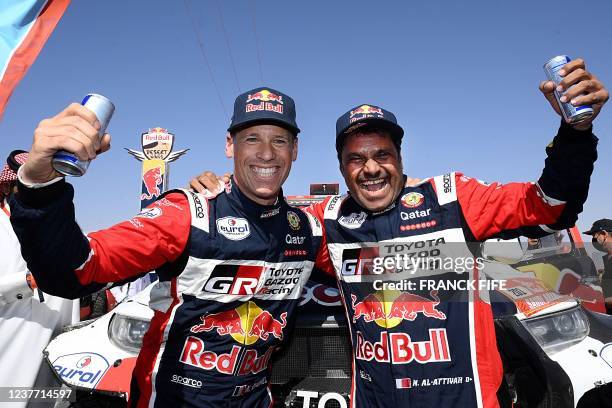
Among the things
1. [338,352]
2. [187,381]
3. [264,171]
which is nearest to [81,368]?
[187,381]

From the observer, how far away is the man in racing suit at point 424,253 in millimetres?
2064

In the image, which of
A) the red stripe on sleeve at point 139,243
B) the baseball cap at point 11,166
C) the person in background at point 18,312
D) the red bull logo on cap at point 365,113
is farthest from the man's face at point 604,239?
the baseball cap at point 11,166

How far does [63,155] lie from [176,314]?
1121 millimetres

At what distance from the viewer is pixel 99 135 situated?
136 cm

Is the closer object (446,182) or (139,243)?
(139,243)

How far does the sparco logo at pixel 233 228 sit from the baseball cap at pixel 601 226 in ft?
28.7

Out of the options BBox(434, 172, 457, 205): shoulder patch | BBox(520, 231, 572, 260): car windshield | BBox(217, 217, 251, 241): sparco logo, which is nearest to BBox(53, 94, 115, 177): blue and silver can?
BBox(217, 217, 251, 241): sparco logo

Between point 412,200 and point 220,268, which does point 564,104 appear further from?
point 220,268

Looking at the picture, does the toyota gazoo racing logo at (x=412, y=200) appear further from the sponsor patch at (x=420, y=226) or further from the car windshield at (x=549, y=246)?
the car windshield at (x=549, y=246)

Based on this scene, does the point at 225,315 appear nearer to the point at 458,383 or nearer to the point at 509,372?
the point at 458,383

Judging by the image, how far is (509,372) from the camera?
9.18 feet

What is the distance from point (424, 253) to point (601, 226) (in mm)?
8007

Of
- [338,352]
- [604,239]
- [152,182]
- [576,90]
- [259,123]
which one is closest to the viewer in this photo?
[576,90]

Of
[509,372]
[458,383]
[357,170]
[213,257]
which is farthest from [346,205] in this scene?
[509,372]
